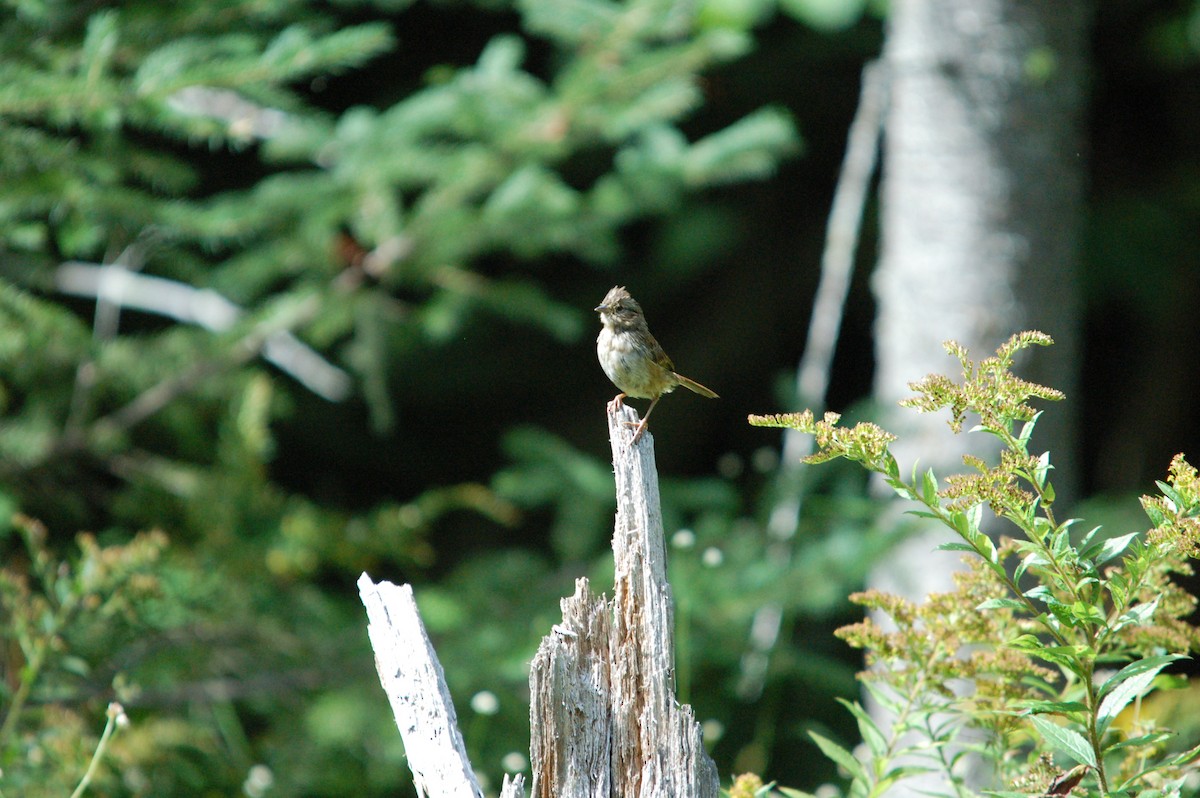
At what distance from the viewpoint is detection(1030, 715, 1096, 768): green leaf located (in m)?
1.50

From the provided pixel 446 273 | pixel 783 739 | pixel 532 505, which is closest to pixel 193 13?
pixel 446 273

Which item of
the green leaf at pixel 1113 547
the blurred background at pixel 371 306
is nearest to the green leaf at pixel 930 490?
the green leaf at pixel 1113 547

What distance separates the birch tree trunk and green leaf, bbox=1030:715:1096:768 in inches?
106

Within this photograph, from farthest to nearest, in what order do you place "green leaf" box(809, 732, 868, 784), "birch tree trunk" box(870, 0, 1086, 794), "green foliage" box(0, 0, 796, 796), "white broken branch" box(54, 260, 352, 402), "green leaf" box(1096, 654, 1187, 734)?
"white broken branch" box(54, 260, 352, 402) < "birch tree trunk" box(870, 0, 1086, 794) < "green foliage" box(0, 0, 796, 796) < "green leaf" box(809, 732, 868, 784) < "green leaf" box(1096, 654, 1187, 734)

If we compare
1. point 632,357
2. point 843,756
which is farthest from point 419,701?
point 632,357

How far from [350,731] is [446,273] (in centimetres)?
167

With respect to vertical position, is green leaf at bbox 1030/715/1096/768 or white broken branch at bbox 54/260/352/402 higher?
white broken branch at bbox 54/260/352/402

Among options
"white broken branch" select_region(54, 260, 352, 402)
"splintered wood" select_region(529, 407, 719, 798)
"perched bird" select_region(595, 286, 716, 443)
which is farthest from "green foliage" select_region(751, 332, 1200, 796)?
"white broken branch" select_region(54, 260, 352, 402)

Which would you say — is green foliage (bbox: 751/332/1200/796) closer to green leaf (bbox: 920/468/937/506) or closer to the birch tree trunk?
green leaf (bbox: 920/468/937/506)

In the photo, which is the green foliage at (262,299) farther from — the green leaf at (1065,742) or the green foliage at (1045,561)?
the green leaf at (1065,742)

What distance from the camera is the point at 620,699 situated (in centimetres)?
200

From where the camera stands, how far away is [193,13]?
3.70 meters

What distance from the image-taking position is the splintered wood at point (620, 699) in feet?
6.31

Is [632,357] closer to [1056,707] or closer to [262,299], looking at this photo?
[1056,707]
